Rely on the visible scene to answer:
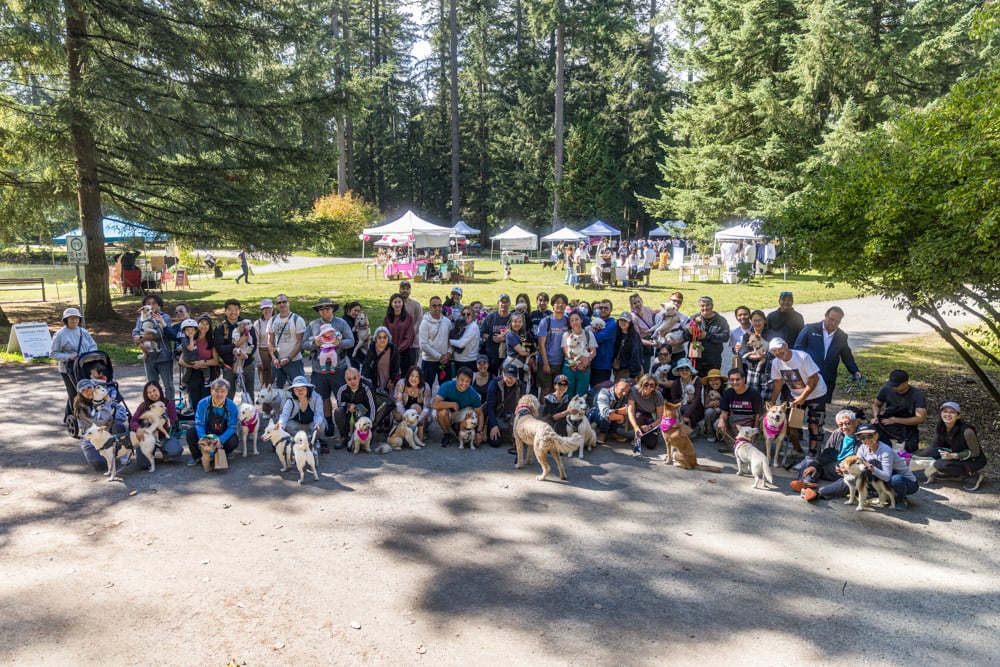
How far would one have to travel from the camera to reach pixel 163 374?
9.34 metres

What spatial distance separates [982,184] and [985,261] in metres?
0.99

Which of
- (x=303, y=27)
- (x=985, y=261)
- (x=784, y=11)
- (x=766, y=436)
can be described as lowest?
Result: (x=766, y=436)

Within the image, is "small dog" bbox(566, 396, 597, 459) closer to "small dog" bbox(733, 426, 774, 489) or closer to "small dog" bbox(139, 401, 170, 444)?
"small dog" bbox(733, 426, 774, 489)

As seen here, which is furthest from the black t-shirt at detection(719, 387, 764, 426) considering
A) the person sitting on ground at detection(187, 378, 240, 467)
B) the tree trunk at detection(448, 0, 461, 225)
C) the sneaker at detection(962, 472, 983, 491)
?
the tree trunk at detection(448, 0, 461, 225)

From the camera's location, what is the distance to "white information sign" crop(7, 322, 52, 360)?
13367mm

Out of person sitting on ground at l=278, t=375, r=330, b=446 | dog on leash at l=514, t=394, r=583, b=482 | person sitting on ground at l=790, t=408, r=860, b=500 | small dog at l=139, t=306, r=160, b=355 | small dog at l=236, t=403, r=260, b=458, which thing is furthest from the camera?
small dog at l=139, t=306, r=160, b=355

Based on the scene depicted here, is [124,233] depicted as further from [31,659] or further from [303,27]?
[31,659]

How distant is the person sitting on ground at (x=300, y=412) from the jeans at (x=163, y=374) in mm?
2186

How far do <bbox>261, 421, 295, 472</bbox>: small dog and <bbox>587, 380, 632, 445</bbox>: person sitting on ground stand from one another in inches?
154

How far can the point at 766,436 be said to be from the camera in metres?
7.80

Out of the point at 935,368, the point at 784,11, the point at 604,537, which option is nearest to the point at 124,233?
the point at 604,537

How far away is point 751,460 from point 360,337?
5.58 metres

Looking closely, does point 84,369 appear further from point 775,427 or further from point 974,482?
point 974,482

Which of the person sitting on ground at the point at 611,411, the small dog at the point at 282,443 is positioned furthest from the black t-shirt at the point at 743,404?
the small dog at the point at 282,443
